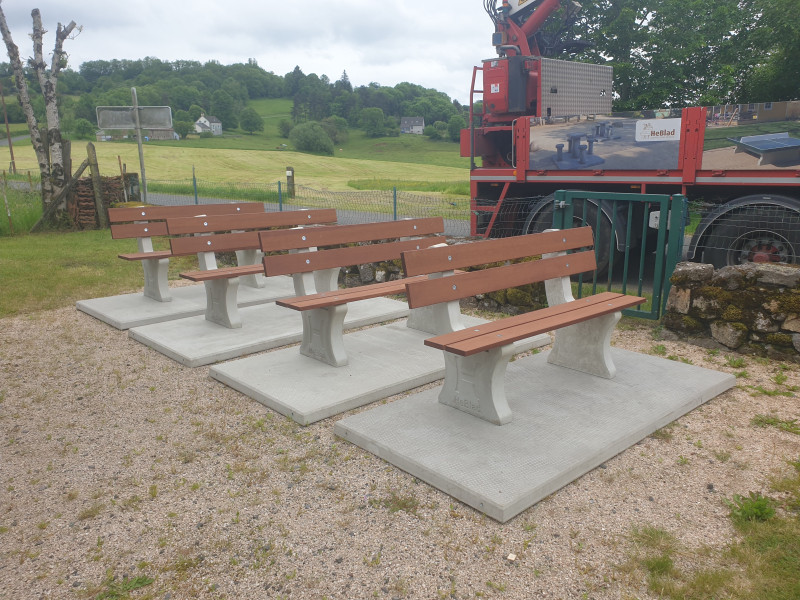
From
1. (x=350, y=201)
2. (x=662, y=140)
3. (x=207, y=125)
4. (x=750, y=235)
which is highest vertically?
(x=207, y=125)

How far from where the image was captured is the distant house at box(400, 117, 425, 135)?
263 feet

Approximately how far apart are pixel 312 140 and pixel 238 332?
6219 centimetres

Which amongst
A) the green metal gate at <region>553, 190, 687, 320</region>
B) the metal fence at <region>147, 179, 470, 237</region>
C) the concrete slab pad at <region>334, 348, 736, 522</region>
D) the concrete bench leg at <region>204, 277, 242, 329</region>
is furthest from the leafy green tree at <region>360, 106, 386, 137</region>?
the concrete slab pad at <region>334, 348, 736, 522</region>

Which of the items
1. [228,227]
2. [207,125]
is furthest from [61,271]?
[207,125]

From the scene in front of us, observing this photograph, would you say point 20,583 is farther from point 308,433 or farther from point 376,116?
point 376,116

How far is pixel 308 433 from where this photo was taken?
3.75m

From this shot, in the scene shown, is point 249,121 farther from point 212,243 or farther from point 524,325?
point 524,325

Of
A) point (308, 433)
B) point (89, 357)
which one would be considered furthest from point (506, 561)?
point (89, 357)

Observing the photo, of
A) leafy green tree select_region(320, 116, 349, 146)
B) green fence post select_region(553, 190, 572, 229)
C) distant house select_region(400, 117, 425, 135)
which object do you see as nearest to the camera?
→ green fence post select_region(553, 190, 572, 229)

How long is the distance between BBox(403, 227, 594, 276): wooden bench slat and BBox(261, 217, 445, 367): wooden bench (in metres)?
0.76

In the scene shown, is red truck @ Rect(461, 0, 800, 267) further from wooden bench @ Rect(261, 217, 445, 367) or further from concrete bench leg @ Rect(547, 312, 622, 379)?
A: concrete bench leg @ Rect(547, 312, 622, 379)

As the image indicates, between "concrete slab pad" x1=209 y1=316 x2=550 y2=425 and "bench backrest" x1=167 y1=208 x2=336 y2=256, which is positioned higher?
"bench backrest" x1=167 y1=208 x2=336 y2=256

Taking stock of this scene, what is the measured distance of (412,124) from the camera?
268 ft

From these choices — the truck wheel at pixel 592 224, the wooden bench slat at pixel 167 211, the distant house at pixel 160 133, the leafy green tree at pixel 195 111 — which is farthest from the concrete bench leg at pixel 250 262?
the leafy green tree at pixel 195 111
